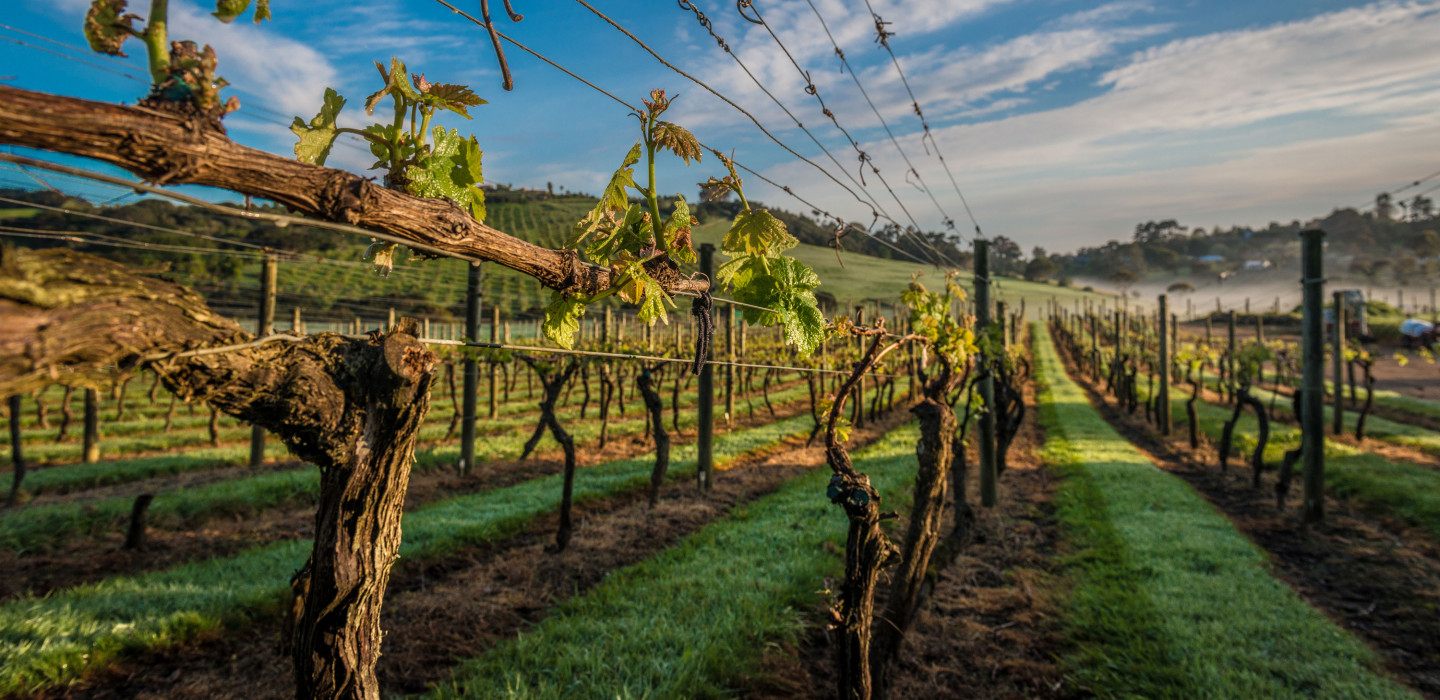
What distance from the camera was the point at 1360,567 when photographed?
22.2 feet

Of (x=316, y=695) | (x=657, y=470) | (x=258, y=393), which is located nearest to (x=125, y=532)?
(x=657, y=470)

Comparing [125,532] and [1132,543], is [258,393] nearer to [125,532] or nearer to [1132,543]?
[1132,543]

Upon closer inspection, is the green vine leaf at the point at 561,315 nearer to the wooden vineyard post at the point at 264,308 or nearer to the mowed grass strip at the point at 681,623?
the mowed grass strip at the point at 681,623

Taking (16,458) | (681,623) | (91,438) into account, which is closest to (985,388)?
(681,623)

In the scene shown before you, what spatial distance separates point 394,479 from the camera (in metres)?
1.75

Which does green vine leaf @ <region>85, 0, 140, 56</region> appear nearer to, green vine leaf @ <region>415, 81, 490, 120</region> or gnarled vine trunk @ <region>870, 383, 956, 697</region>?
green vine leaf @ <region>415, 81, 490, 120</region>

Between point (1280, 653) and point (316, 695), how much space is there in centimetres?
603

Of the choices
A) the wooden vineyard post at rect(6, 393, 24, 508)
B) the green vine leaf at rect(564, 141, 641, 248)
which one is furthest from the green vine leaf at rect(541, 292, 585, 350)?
the wooden vineyard post at rect(6, 393, 24, 508)

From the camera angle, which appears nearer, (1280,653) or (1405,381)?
(1280,653)

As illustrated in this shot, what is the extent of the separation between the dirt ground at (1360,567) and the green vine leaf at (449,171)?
6940mm

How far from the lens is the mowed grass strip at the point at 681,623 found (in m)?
4.00

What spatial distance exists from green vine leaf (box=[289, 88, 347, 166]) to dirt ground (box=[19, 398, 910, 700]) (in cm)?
422

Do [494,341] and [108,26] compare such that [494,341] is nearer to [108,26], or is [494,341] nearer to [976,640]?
[976,640]

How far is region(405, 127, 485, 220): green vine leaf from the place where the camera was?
153 centimetres
